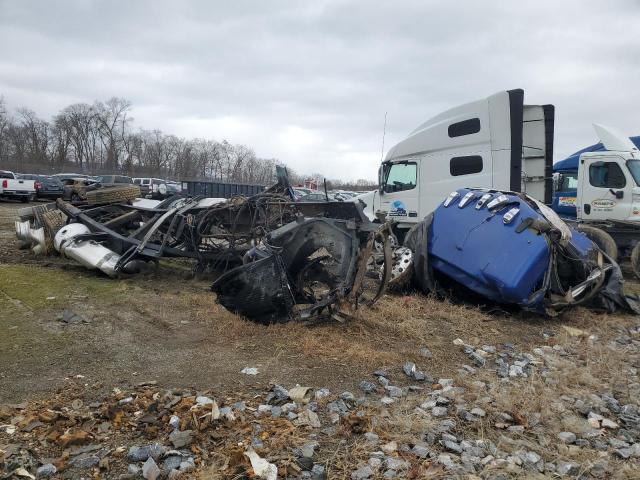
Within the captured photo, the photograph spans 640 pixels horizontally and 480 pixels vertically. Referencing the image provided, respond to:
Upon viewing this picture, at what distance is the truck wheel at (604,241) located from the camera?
30.2 feet

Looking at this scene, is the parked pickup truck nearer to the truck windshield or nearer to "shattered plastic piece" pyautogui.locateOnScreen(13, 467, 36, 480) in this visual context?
"shattered plastic piece" pyautogui.locateOnScreen(13, 467, 36, 480)

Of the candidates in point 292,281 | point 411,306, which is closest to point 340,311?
point 292,281

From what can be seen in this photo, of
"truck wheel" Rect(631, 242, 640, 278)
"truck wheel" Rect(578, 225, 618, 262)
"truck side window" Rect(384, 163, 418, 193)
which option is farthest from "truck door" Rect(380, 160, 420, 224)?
"truck wheel" Rect(631, 242, 640, 278)

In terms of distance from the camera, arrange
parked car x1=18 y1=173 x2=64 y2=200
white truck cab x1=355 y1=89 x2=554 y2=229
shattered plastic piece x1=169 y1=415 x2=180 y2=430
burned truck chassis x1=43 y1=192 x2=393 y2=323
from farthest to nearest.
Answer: parked car x1=18 y1=173 x2=64 y2=200, white truck cab x1=355 y1=89 x2=554 y2=229, burned truck chassis x1=43 y1=192 x2=393 y2=323, shattered plastic piece x1=169 y1=415 x2=180 y2=430

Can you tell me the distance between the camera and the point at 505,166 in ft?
31.2

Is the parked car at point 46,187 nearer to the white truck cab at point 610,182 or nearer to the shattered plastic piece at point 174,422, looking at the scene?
the white truck cab at point 610,182

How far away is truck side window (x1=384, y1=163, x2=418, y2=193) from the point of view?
10.6 metres

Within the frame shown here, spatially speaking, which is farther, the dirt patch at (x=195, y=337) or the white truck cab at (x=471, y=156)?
the white truck cab at (x=471, y=156)

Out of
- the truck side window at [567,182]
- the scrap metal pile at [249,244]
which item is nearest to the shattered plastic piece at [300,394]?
the scrap metal pile at [249,244]

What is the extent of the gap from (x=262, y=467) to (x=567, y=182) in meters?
12.4

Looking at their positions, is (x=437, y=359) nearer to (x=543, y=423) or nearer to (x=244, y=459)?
(x=543, y=423)

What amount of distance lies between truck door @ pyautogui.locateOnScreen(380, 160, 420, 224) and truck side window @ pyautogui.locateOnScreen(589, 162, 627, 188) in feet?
12.6

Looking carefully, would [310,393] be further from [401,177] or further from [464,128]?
[401,177]

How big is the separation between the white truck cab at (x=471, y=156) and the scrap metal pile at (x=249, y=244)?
9.27 feet
